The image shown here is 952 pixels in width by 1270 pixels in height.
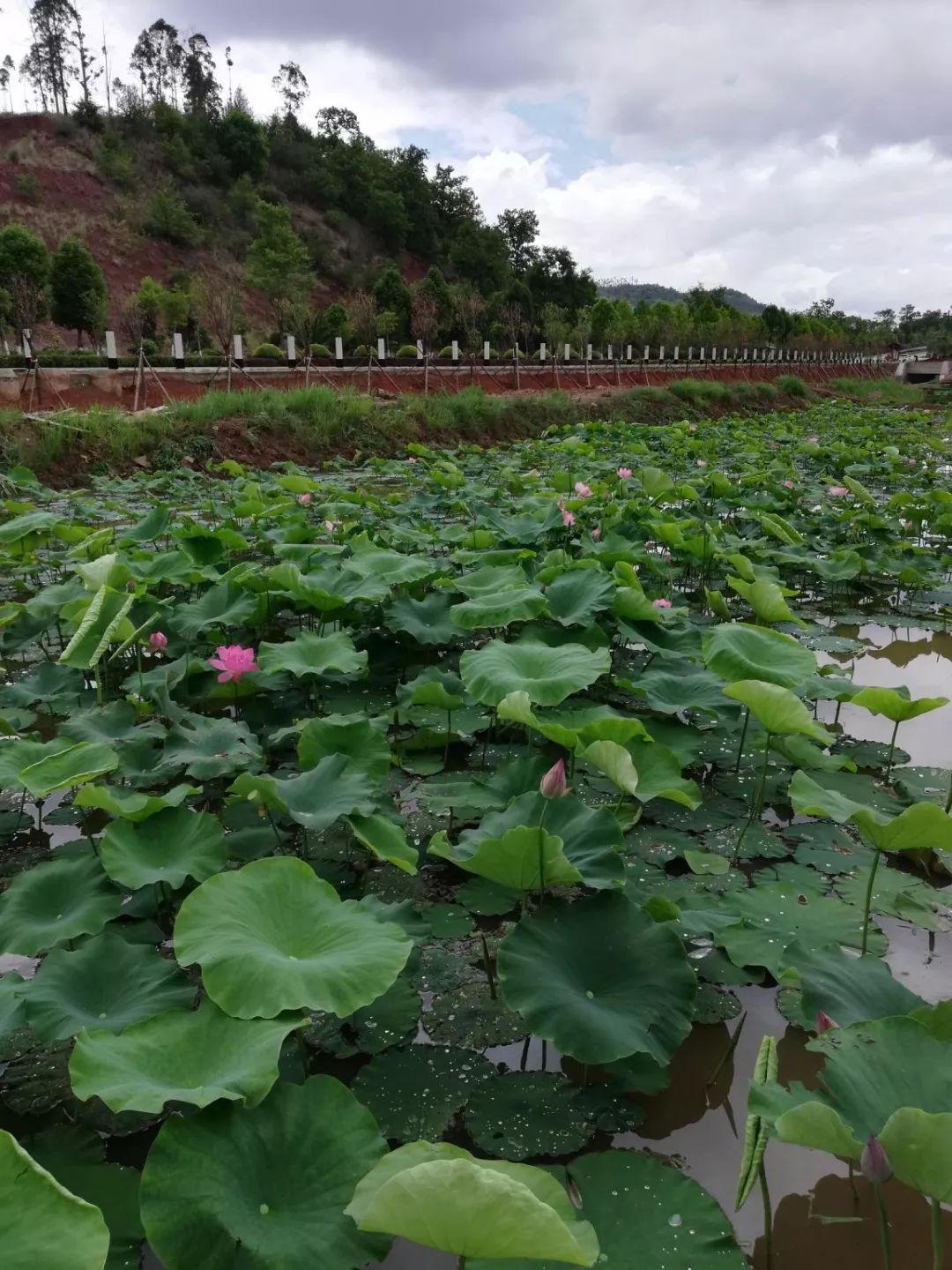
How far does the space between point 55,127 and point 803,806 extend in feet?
155

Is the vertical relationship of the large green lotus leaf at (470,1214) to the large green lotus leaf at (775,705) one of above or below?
below

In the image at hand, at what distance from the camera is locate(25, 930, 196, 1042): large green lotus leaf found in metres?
1.26

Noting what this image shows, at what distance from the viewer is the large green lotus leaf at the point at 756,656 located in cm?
214

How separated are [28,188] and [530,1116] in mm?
39980

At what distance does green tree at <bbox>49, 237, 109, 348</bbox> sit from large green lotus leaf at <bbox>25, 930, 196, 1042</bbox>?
23.8 metres

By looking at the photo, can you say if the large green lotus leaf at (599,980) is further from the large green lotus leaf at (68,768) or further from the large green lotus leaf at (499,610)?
the large green lotus leaf at (499,610)

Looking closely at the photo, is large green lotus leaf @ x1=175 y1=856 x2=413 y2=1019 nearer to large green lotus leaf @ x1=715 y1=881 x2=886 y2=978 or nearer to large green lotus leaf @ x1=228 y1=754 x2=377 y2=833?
large green lotus leaf @ x1=228 y1=754 x2=377 y2=833

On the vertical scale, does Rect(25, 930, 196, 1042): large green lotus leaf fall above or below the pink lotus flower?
below

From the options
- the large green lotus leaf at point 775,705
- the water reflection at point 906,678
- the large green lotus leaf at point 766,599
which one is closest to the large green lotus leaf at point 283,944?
the large green lotus leaf at point 775,705

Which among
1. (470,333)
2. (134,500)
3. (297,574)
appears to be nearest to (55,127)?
(470,333)

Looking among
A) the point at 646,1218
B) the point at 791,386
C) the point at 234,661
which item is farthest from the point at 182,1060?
the point at 791,386

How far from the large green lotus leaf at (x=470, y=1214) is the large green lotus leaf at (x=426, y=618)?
208 cm

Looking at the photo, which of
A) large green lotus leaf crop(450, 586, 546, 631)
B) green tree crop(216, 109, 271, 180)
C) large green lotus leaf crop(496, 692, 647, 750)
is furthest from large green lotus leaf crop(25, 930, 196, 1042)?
green tree crop(216, 109, 271, 180)

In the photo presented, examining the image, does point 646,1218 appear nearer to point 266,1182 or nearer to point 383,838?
point 266,1182
